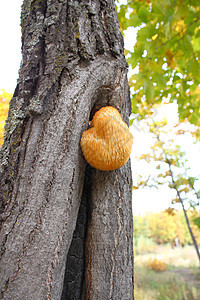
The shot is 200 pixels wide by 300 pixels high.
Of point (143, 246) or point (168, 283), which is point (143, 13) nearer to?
point (168, 283)

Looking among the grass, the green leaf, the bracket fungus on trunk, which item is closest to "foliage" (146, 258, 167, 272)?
the grass

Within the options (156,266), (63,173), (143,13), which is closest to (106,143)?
(63,173)

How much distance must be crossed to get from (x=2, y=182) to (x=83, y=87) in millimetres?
770

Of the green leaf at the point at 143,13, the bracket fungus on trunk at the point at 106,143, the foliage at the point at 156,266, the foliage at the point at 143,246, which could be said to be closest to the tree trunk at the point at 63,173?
the bracket fungus on trunk at the point at 106,143

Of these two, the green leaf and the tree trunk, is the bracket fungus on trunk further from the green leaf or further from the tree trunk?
the green leaf

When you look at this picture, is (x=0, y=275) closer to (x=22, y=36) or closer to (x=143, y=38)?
(x=22, y=36)

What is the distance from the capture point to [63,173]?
1.12m

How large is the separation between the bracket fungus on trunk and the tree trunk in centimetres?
7

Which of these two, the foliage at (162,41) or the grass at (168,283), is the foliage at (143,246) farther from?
the foliage at (162,41)

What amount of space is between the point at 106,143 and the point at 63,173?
33 cm

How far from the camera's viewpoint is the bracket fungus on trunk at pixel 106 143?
3.93ft

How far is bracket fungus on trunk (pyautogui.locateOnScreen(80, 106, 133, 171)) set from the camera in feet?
3.93

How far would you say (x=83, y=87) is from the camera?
49.8 inches

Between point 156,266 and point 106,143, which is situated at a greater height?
point 156,266
